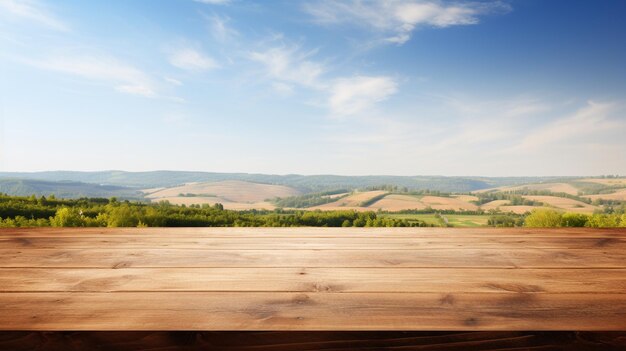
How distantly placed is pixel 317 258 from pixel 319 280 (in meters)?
0.39

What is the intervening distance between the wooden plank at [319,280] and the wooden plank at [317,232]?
93 centimetres

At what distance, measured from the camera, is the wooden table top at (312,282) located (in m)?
0.98

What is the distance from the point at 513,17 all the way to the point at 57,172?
107 m

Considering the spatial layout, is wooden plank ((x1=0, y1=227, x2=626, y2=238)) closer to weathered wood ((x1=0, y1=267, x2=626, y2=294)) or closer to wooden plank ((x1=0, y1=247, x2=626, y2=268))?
wooden plank ((x1=0, y1=247, x2=626, y2=268))

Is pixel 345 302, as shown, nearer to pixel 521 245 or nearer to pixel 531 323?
pixel 531 323

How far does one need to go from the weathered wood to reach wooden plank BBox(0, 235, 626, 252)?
50cm

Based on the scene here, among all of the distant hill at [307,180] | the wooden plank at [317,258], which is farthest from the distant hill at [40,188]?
the wooden plank at [317,258]

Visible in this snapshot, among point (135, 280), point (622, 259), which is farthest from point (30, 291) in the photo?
point (622, 259)

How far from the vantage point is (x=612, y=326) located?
3.13 ft

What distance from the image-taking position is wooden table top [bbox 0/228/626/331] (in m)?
0.98
